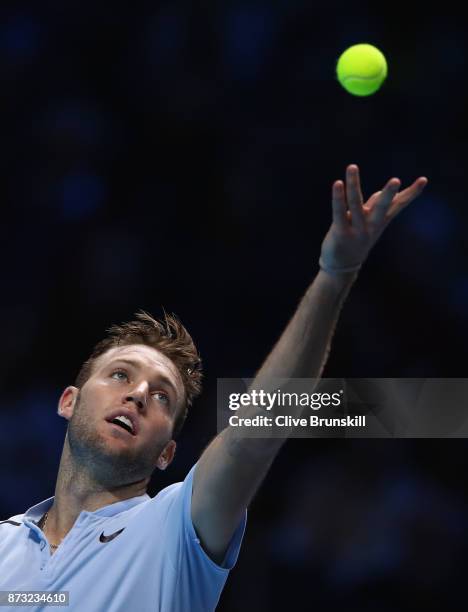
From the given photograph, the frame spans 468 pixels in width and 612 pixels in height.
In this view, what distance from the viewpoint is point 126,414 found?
301cm

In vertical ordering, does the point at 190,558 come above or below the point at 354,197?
below

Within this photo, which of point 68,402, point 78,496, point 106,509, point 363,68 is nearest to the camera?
point 106,509

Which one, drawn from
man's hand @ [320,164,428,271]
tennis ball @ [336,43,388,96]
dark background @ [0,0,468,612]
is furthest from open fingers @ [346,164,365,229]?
dark background @ [0,0,468,612]

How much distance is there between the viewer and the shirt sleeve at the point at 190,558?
2.51 m

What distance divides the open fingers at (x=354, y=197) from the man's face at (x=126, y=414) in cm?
120

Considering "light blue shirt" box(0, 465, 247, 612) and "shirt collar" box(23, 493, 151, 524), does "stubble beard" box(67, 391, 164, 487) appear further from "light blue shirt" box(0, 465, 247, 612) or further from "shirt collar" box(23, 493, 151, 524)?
"light blue shirt" box(0, 465, 247, 612)

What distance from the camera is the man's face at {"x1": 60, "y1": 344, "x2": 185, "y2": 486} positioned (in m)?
2.97

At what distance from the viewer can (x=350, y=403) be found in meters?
4.70

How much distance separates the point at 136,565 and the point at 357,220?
4.00ft

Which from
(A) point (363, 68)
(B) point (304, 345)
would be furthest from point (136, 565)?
(A) point (363, 68)

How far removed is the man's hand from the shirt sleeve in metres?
0.81

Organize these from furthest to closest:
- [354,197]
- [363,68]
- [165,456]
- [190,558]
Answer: [363,68]
[165,456]
[190,558]
[354,197]

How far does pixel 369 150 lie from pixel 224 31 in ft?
4.08

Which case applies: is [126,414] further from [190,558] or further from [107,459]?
[190,558]
